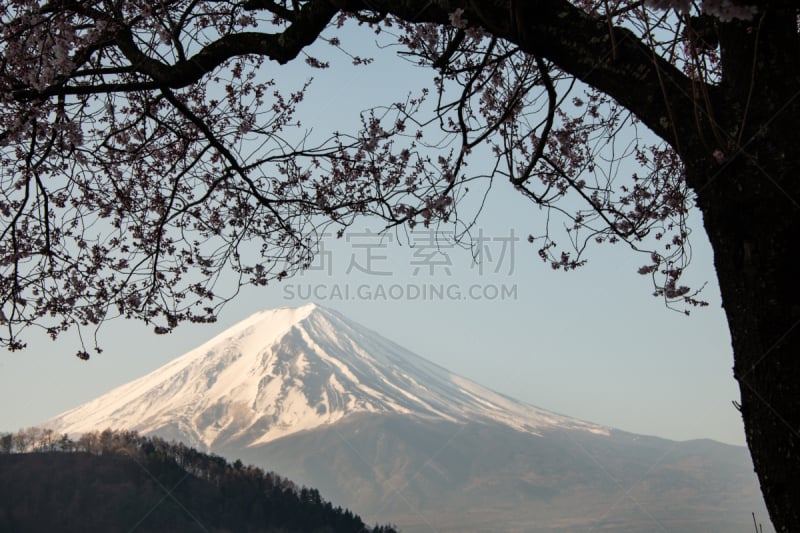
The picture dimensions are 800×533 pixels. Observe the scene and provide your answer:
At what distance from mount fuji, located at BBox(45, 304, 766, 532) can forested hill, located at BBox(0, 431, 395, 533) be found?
20.9 m

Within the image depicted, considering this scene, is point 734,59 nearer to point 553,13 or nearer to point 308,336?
point 553,13

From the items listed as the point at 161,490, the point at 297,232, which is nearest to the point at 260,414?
the point at 161,490

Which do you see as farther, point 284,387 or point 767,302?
point 284,387

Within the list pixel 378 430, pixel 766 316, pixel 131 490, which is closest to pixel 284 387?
pixel 378 430

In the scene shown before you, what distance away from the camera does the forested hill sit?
21.4 m

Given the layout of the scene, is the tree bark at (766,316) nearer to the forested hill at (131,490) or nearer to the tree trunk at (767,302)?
the tree trunk at (767,302)

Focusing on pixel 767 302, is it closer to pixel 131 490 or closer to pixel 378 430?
pixel 131 490

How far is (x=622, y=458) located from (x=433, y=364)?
28198mm

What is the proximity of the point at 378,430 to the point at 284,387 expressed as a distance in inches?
435

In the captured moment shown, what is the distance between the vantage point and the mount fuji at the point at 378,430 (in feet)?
163

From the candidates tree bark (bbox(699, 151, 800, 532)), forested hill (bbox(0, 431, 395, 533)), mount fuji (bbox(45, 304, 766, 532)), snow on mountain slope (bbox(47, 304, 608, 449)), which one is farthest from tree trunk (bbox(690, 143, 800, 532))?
snow on mountain slope (bbox(47, 304, 608, 449))

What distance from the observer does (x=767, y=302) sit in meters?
1.63

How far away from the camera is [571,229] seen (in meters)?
3.93

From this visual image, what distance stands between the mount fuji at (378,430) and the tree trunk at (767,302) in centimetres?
4558
